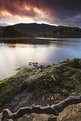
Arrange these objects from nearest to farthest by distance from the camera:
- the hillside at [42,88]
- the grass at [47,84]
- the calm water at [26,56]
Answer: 1. the hillside at [42,88]
2. the grass at [47,84]
3. the calm water at [26,56]

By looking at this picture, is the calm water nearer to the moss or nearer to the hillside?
the moss

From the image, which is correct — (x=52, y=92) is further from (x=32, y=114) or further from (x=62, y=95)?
(x=32, y=114)

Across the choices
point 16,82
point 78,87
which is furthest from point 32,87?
point 78,87

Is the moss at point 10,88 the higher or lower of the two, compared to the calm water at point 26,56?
higher

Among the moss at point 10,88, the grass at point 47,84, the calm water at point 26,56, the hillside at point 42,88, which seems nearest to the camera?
the hillside at point 42,88

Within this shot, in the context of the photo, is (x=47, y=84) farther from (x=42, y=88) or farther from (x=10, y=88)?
(x=10, y=88)

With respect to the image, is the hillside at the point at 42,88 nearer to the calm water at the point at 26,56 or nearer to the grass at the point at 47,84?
the grass at the point at 47,84

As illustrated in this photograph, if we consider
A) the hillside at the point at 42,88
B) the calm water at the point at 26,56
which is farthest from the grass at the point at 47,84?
the calm water at the point at 26,56

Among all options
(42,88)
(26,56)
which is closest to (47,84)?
(42,88)

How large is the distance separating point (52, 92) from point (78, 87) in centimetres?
83

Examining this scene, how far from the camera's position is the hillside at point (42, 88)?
692 centimetres

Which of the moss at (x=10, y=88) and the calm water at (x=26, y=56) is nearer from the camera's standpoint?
the moss at (x=10, y=88)

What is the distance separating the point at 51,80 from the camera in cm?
732

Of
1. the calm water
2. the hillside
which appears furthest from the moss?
the calm water
